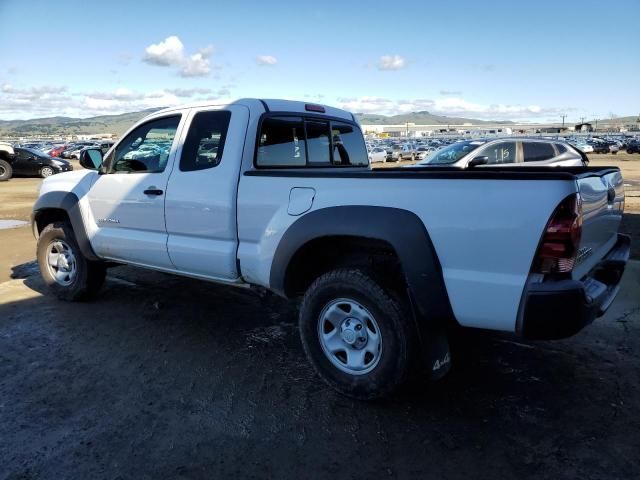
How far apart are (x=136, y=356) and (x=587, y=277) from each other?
3219 millimetres

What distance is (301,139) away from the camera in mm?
4348

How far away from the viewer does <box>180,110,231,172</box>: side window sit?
12.8 feet

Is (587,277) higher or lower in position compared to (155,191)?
lower

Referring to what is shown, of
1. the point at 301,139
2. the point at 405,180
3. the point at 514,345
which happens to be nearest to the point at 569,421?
the point at 514,345

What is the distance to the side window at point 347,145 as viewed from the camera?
4762 millimetres

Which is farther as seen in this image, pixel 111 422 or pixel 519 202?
pixel 111 422

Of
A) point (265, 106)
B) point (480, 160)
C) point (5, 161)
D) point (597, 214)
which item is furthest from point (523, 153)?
point (5, 161)

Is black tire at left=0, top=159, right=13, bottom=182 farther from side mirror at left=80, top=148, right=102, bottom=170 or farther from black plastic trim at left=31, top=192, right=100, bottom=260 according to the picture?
side mirror at left=80, top=148, right=102, bottom=170

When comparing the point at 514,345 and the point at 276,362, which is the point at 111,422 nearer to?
the point at 276,362

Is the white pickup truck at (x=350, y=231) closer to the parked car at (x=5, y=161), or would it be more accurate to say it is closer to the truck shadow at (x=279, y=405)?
the truck shadow at (x=279, y=405)

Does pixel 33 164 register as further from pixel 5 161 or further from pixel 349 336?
pixel 349 336

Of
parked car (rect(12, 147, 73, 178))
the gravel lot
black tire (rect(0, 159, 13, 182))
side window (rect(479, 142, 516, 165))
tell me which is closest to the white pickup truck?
the gravel lot

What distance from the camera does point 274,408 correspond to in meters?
3.16

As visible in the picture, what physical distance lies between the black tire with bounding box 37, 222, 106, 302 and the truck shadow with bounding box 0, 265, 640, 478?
0.50 metres
